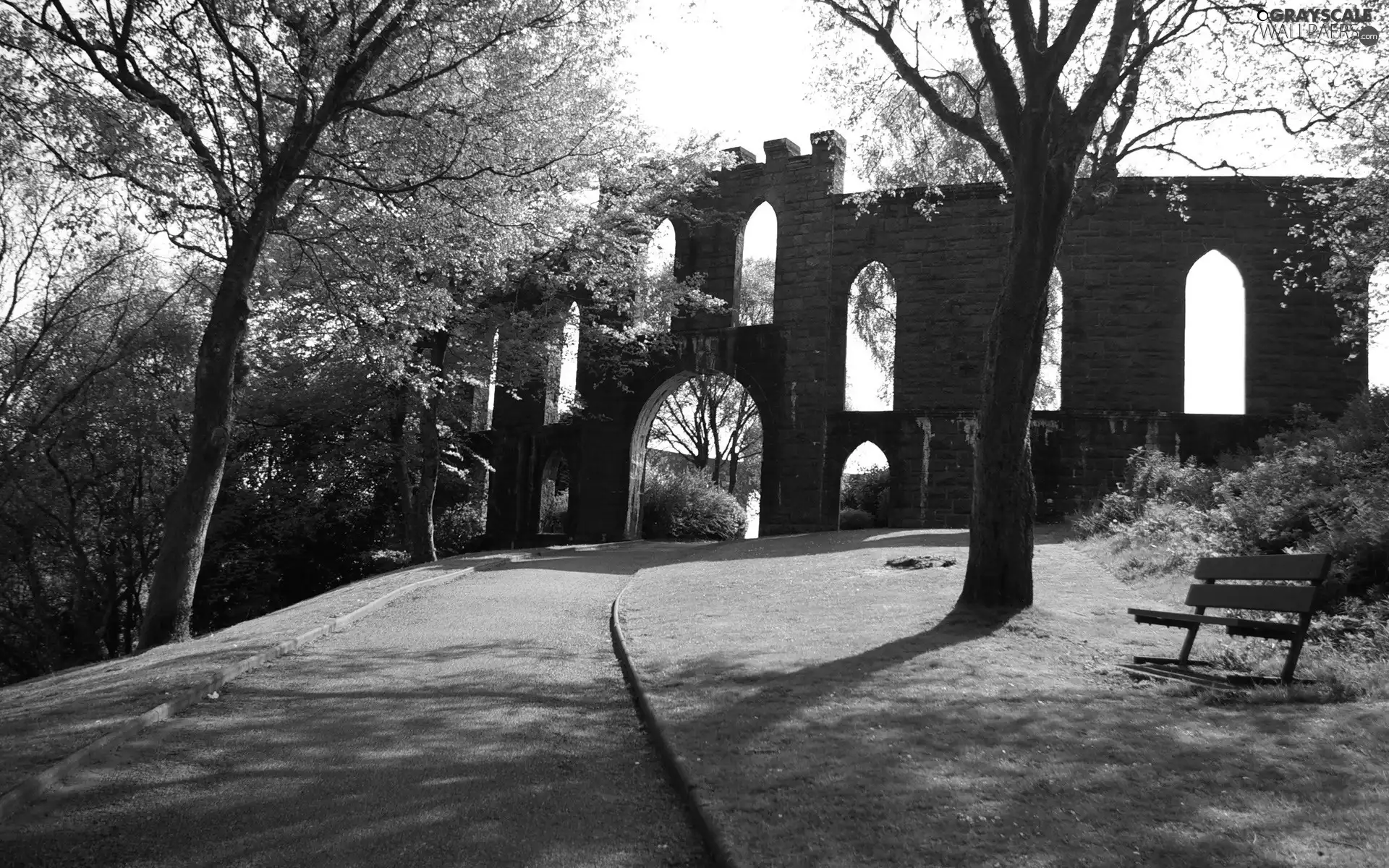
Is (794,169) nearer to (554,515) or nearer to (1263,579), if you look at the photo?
(554,515)

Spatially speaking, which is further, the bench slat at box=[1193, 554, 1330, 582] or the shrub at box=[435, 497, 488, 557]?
the shrub at box=[435, 497, 488, 557]

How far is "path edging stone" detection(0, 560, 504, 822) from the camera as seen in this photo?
530 centimetres

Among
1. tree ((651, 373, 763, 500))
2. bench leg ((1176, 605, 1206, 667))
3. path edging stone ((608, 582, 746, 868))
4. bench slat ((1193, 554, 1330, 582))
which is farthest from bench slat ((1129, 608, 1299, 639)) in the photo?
tree ((651, 373, 763, 500))

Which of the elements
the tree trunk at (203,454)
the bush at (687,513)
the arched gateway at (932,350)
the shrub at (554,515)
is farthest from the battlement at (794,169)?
the tree trunk at (203,454)

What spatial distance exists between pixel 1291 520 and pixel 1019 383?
A: 4.24 meters

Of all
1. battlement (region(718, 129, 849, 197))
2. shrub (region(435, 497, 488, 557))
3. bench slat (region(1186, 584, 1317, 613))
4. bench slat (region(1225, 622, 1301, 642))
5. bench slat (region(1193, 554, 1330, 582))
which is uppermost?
battlement (region(718, 129, 849, 197))

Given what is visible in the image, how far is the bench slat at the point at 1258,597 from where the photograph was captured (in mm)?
6746

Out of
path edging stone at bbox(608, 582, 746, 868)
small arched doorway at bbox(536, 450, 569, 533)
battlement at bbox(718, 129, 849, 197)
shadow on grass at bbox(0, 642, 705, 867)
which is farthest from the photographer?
small arched doorway at bbox(536, 450, 569, 533)

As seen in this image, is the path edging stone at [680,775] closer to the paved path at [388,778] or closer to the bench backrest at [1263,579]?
the paved path at [388,778]

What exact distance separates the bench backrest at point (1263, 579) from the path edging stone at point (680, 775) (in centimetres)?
407

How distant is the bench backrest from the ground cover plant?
55cm

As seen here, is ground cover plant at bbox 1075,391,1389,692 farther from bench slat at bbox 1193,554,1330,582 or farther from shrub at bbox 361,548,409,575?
shrub at bbox 361,548,409,575

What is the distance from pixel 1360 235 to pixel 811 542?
36.6ft

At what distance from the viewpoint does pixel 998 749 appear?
5.72m
